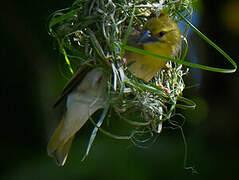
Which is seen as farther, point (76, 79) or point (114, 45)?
point (76, 79)

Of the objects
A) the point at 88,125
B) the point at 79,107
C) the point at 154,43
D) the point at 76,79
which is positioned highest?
the point at 154,43

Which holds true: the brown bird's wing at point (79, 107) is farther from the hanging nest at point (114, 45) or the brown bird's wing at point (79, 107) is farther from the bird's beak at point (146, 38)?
the bird's beak at point (146, 38)

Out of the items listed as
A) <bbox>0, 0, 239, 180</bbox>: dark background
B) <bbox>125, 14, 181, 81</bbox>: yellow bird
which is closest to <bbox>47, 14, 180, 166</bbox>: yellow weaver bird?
<bbox>125, 14, 181, 81</bbox>: yellow bird

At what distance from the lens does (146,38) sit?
1.62 metres

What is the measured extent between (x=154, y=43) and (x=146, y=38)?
0.13 ft

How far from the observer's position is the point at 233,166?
288 cm

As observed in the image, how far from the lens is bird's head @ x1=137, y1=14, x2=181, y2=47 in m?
1.62

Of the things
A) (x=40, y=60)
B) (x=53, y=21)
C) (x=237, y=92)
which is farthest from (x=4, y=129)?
(x=53, y=21)

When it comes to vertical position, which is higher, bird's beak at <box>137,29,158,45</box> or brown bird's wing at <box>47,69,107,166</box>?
bird's beak at <box>137,29,158,45</box>

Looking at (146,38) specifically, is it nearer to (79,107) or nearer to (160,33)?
(160,33)

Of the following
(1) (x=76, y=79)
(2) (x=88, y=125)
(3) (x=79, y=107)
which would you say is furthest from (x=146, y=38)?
(2) (x=88, y=125)

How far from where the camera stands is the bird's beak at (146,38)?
1.61 metres

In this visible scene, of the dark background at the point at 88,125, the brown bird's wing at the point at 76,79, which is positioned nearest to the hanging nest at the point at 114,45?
the brown bird's wing at the point at 76,79

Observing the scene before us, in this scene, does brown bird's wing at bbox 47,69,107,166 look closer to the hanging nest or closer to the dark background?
the hanging nest
